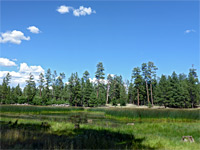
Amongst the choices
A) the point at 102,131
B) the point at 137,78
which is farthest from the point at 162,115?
the point at 137,78

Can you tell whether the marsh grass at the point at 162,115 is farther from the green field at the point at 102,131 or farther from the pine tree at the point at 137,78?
the pine tree at the point at 137,78

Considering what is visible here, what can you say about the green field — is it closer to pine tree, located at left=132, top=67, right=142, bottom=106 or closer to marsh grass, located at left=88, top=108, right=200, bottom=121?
marsh grass, located at left=88, top=108, right=200, bottom=121

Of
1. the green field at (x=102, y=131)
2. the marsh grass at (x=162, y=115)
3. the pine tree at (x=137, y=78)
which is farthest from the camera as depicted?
the pine tree at (x=137, y=78)

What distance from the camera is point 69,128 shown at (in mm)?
13734

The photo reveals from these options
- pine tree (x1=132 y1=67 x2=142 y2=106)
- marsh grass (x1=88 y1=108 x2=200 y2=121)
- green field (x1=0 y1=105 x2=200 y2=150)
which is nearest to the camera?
green field (x1=0 y1=105 x2=200 y2=150)

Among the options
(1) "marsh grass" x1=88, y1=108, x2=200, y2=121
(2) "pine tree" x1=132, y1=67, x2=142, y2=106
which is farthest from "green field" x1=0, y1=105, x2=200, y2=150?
(2) "pine tree" x1=132, y1=67, x2=142, y2=106

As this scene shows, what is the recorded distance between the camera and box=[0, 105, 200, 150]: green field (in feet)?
25.4

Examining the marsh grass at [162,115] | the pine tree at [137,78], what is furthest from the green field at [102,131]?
the pine tree at [137,78]

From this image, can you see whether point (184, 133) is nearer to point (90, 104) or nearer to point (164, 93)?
point (90, 104)

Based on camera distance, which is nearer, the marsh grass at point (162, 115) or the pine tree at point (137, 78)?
the marsh grass at point (162, 115)

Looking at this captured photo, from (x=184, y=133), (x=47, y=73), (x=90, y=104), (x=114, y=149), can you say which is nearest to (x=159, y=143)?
(x=114, y=149)

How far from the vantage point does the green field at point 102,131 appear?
25.4 feet

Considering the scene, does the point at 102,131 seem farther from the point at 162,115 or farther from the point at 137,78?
the point at 137,78

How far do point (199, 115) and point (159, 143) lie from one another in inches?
630
